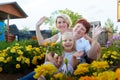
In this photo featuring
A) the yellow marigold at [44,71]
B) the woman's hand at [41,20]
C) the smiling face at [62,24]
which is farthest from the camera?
the smiling face at [62,24]

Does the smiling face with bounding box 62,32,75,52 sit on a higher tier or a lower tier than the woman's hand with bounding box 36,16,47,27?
lower

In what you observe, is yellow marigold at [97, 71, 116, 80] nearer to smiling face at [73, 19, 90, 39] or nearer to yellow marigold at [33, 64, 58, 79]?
yellow marigold at [33, 64, 58, 79]

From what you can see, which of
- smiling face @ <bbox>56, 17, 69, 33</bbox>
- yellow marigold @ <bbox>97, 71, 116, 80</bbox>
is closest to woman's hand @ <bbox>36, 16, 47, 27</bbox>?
smiling face @ <bbox>56, 17, 69, 33</bbox>

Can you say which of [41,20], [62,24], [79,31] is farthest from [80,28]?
[41,20]

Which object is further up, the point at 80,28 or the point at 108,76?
the point at 80,28

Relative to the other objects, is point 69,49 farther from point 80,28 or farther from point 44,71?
point 44,71

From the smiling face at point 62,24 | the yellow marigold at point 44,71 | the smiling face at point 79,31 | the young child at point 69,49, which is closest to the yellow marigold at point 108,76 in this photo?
the yellow marigold at point 44,71

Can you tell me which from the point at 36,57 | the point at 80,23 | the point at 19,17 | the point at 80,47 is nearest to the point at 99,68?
the point at 80,47

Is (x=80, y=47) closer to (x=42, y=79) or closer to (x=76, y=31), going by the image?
(x=76, y=31)

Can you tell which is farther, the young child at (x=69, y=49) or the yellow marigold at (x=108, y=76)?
the young child at (x=69, y=49)

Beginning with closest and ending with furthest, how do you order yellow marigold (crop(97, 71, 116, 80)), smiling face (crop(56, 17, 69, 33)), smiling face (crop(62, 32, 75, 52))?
yellow marigold (crop(97, 71, 116, 80))
smiling face (crop(62, 32, 75, 52))
smiling face (crop(56, 17, 69, 33))

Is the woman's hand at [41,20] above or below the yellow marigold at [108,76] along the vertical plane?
above

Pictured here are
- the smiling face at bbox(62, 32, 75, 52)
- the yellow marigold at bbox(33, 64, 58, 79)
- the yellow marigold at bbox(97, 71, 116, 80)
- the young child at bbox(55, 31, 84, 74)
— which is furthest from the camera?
the smiling face at bbox(62, 32, 75, 52)

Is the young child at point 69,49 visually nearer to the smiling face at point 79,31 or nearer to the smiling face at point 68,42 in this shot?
the smiling face at point 68,42
